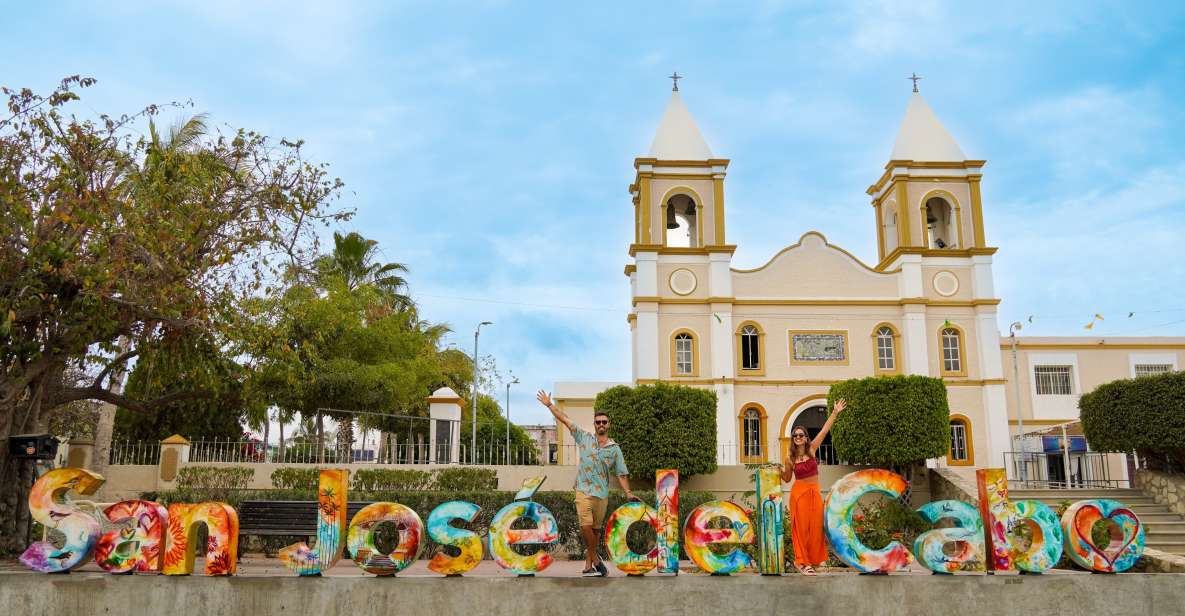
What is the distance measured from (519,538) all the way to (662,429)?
8560mm

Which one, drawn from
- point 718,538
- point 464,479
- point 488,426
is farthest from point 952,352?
point 488,426

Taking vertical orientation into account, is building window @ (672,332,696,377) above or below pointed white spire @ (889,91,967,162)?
below

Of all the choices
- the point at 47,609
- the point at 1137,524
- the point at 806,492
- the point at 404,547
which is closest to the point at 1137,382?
the point at 1137,524

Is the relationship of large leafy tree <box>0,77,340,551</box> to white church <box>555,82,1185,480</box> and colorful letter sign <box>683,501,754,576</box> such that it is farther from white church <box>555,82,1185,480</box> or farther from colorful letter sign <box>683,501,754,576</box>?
white church <box>555,82,1185,480</box>

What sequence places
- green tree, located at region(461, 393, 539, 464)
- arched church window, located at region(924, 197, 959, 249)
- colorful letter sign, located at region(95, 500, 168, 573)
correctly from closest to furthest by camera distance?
colorful letter sign, located at region(95, 500, 168, 573) → arched church window, located at region(924, 197, 959, 249) → green tree, located at region(461, 393, 539, 464)

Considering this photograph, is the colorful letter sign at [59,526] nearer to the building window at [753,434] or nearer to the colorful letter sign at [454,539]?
the colorful letter sign at [454,539]

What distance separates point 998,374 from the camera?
2703cm

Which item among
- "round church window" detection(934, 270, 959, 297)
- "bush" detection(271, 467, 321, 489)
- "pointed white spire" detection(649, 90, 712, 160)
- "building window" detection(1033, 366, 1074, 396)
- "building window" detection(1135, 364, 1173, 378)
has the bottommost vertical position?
"bush" detection(271, 467, 321, 489)

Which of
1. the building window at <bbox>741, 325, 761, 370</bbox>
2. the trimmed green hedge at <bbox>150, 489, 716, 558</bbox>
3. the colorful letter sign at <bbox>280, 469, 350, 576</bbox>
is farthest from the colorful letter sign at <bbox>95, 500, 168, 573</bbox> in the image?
the building window at <bbox>741, 325, 761, 370</bbox>

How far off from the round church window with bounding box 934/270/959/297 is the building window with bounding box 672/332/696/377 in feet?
26.7

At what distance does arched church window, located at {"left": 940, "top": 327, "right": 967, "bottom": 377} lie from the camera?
27.4 meters

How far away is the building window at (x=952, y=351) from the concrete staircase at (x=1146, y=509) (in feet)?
35.9

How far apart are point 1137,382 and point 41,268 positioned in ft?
55.9

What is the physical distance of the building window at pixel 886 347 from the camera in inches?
1080
